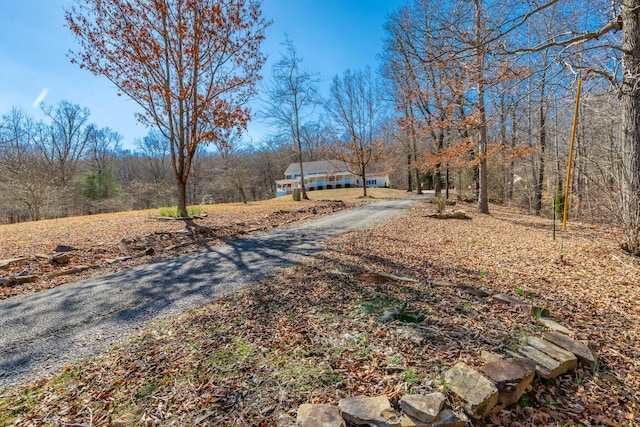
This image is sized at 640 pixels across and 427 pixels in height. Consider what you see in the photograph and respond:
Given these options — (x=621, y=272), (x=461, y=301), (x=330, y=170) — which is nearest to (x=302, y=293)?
(x=461, y=301)

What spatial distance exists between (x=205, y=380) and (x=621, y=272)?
5.84 m

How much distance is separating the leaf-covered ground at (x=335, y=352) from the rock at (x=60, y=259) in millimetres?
3718

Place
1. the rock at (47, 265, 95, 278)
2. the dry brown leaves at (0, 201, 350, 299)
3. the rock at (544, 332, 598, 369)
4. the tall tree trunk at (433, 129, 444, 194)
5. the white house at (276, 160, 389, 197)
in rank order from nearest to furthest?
the rock at (544, 332, 598, 369)
the rock at (47, 265, 95, 278)
the dry brown leaves at (0, 201, 350, 299)
the tall tree trunk at (433, 129, 444, 194)
the white house at (276, 160, 389, 197)

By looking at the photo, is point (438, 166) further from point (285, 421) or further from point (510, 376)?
point (285, 421)

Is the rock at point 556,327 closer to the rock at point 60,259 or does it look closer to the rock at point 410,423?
the rock at point 410,423

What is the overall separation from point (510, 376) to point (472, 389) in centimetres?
35

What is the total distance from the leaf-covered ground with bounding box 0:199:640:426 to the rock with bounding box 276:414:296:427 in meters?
0.06

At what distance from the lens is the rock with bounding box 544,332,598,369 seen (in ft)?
7.30

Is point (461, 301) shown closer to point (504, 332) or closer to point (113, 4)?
point (504, 332)

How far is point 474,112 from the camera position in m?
10.3

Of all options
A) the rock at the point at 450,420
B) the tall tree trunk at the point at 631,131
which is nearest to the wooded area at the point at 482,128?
the tall tree trunk at the point at 631,131

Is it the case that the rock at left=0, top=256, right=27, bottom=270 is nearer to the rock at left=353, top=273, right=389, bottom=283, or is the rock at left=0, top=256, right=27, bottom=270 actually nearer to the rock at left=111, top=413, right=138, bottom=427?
the rock at left=111, top=413, right=138, bottom=427

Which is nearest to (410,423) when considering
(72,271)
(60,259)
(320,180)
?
(72,271)

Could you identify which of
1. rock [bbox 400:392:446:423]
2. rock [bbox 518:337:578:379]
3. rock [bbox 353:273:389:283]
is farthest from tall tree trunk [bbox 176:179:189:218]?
rock [bbox 518:337:578:379]
